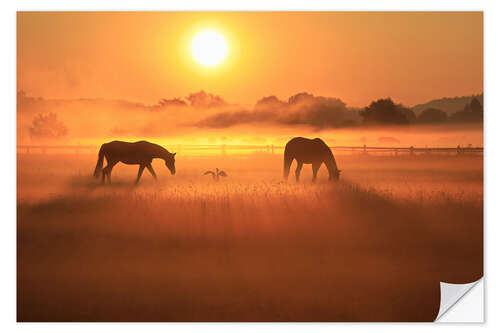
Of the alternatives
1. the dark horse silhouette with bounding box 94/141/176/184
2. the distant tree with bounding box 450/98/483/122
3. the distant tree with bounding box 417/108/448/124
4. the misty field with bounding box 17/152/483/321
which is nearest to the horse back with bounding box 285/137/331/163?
the misty field with bounding box 17/152/483/321

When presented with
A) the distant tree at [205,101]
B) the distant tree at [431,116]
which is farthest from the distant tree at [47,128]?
the distant tree at [431,116]

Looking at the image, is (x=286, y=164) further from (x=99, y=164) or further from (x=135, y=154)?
(x=99, y=164)

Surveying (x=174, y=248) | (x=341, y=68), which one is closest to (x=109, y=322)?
(x=174, y=248)

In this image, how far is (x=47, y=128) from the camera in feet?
14.1

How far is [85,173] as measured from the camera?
4398 mm

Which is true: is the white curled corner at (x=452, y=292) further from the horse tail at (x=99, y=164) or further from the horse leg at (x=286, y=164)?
the horse tail at (x=99, y=164)

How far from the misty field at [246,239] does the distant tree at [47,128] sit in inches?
7.9

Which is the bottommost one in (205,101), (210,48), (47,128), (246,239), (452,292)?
(452,292)

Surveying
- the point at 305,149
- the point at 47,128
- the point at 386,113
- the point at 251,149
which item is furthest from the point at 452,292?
the point at 47,128

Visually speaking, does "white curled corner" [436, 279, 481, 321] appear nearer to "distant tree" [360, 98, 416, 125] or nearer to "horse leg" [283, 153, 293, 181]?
"distant tree" [360, 98, 416, 125]

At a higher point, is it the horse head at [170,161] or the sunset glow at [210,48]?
the sunset glow at [210,48]

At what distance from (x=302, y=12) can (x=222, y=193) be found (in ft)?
6.19

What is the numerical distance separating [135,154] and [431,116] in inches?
110

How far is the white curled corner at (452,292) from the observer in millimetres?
4246
